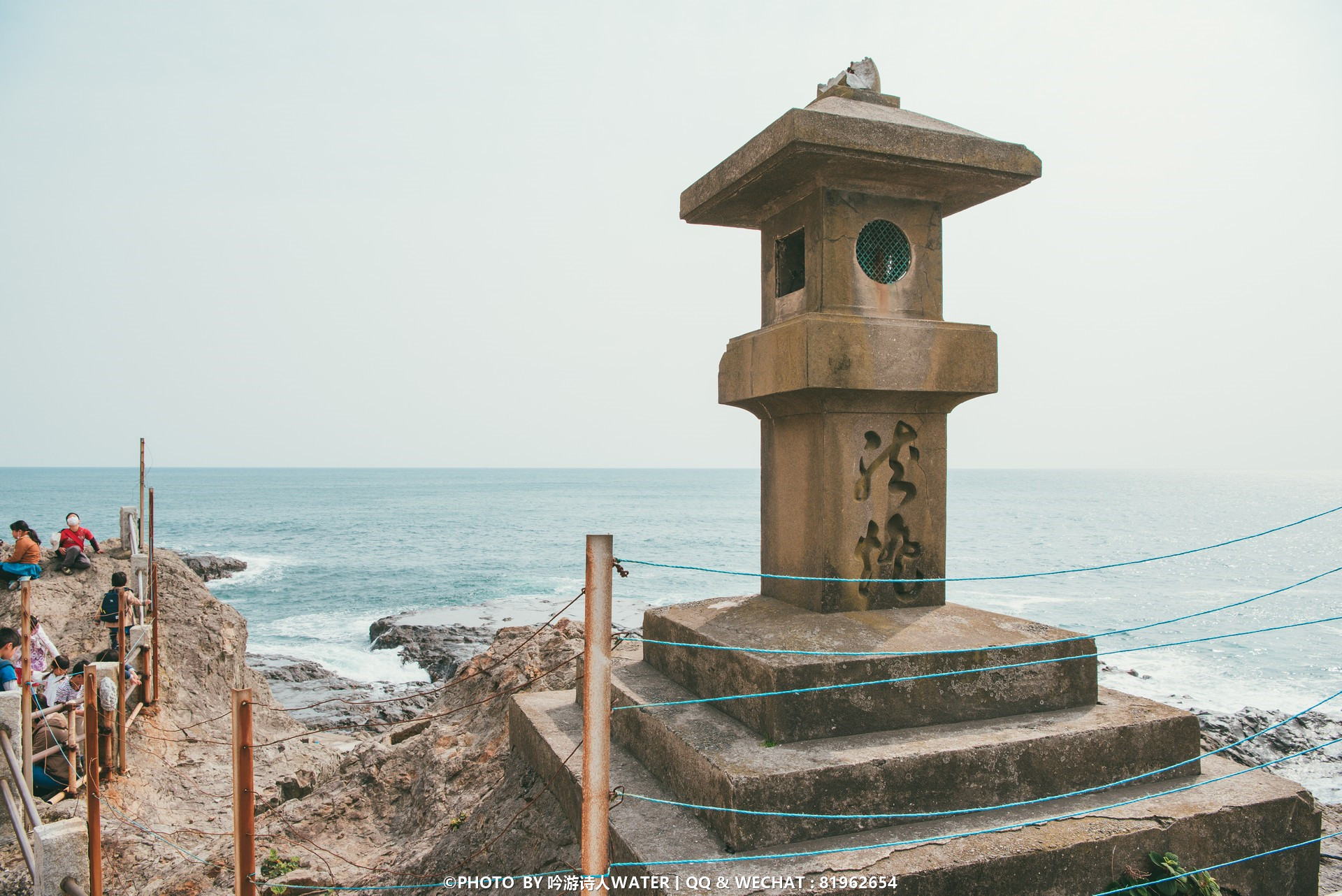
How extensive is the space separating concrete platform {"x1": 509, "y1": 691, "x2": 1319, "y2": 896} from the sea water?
13.8 m

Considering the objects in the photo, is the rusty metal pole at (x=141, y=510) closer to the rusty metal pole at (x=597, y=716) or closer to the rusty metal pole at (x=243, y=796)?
the rusty metal pole at (x=243, y=796)

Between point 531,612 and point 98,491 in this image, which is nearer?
point 531,612

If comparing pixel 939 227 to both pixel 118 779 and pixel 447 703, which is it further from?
pixel 118 779

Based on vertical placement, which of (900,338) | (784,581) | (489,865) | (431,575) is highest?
(900,338)

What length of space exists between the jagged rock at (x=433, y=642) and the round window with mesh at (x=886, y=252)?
1654cm

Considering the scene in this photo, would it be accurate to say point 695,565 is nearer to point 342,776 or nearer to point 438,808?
point 342,776

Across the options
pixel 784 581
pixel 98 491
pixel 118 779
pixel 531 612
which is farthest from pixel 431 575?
pixel 98 491

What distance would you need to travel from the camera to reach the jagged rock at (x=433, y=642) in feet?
69.1

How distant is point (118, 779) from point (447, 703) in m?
3.49

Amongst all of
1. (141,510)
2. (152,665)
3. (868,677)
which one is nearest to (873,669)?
(868,677)

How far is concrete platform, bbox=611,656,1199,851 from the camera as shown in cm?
390

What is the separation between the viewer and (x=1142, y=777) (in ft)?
14.9

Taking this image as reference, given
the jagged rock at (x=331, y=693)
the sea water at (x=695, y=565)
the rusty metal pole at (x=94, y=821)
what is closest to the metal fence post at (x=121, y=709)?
the rusty metal pole at (x=94, y=821)

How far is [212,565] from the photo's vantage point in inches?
1501
